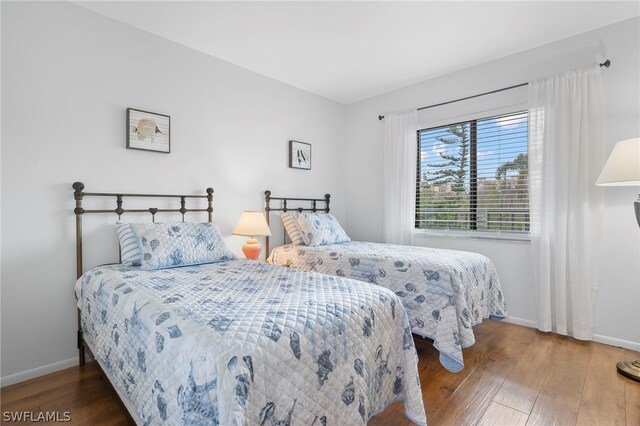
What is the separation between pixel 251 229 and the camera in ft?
9.62

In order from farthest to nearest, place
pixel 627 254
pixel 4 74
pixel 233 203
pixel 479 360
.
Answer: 1. pixel 233 203
2. pixel 627 254
3. pixel 479 360
4. pixel 4 74

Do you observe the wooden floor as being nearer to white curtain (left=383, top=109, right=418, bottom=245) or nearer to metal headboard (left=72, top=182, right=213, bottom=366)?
metal headboard (left=72, top=182, right=213, bottom=366)

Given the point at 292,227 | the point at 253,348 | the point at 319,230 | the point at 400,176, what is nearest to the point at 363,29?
the point at 400,176

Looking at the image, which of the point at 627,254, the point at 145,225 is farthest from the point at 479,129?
the point at 145,225

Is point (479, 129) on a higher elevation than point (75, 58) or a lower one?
lower

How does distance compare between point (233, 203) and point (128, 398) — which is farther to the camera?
point (233, 203)

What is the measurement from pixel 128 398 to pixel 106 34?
2.42m

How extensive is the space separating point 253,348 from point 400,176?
3.07 metres

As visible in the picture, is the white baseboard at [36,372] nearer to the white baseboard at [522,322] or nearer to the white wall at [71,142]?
the white wall at [71,142]

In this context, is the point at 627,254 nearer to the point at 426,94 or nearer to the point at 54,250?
the point at 426,94

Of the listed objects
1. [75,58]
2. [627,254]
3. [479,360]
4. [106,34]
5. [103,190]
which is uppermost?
[106,34]

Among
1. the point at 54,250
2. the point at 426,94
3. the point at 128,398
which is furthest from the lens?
the point at 426,94

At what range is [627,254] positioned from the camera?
248cm

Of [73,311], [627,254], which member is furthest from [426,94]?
[73,311]
